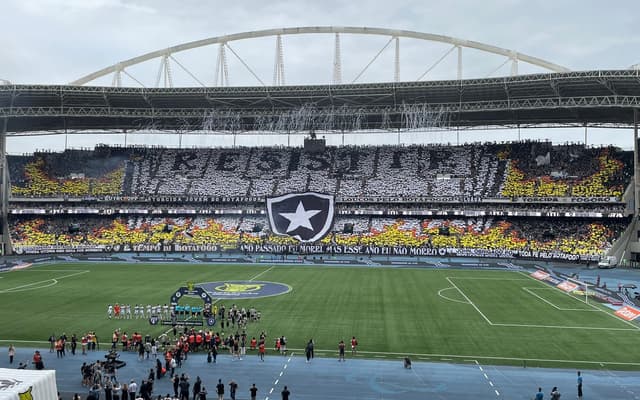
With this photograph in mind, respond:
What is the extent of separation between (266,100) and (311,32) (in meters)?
12.8

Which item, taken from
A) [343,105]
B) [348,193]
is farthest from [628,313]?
[343,105]

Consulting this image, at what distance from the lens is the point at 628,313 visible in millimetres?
35000

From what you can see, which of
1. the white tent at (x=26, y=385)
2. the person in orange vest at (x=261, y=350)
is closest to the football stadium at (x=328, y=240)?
the person in orange vest at (x=261, y=350)

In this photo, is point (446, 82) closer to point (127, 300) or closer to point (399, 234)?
point (399, 234)

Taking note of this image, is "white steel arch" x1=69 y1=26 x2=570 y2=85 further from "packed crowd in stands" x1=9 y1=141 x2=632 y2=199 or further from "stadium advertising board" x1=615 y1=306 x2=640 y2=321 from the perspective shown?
"stadium advertising board" x1=615 y1=306 x2=640 y2=321

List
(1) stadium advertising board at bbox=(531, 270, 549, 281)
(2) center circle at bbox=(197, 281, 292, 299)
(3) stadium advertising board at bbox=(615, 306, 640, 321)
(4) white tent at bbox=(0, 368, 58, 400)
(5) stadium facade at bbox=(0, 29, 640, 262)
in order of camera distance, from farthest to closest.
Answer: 1. (5) stadium facade at bbox=(0, 29, 640, 262)
2. (1) stadium advertising board at bbox=(531, 270, 549, 281)
3. (2) center circle at bbox=(197, 281, 292, 299)
4. (3) stadium advertising board at bbox=(615, 306, 640, 321)
5. (4) white tent at bbox=(0, 368, 58, 400)

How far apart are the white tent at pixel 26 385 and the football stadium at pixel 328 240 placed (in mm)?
5250

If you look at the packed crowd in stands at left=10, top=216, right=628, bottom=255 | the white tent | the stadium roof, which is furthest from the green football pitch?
the stadium roof

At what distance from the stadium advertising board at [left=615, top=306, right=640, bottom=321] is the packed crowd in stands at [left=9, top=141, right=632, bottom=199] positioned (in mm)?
35589

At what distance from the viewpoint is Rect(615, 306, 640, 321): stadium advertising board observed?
34162 millimetres

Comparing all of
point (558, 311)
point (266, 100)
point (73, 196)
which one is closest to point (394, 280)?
point (558, 311)

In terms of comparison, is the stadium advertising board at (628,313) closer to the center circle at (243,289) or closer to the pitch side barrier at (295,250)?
the center circle at (243,289)

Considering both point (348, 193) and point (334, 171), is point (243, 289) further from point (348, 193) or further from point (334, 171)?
point (334, 171)

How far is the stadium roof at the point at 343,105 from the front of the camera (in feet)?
212
